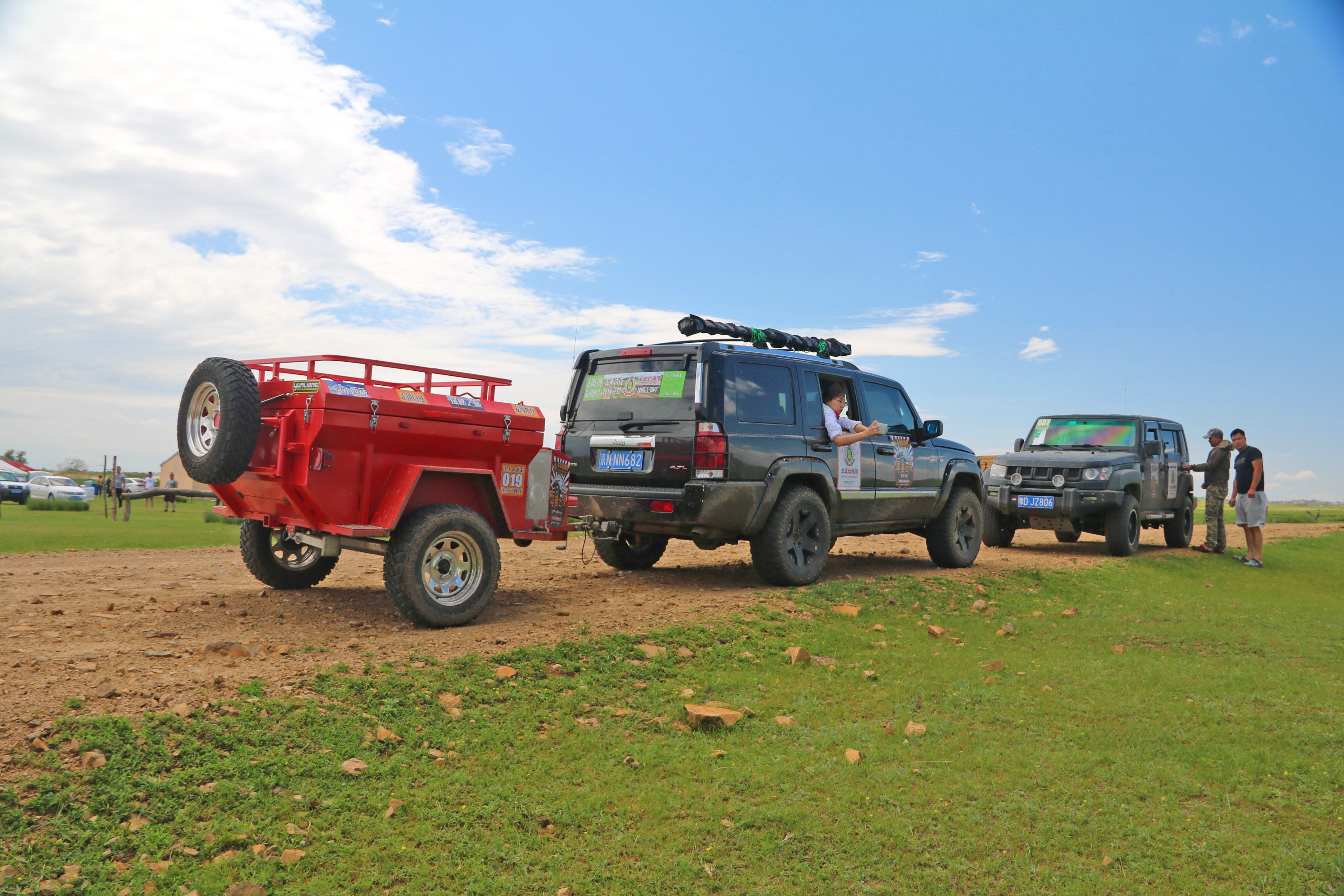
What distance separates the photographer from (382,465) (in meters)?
6.39

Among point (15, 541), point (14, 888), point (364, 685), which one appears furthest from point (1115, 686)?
point (15, 541)

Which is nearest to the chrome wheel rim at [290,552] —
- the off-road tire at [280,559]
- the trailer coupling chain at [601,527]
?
the off-road tire at [280,559]

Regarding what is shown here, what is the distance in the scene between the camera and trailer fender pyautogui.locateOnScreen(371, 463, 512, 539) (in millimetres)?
6363

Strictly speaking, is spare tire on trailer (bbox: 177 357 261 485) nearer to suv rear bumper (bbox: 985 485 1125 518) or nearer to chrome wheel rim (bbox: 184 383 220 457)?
chrome wheel rim (bbox: 184 383 220 457)

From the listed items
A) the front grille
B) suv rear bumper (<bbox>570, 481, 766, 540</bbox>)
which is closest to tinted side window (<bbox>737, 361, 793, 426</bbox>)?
suv rear bumper (<bbox>570, 481, 766, 540</bbox>)

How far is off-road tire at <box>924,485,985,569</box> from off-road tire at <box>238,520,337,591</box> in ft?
23.2

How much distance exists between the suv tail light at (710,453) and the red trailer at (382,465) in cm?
151

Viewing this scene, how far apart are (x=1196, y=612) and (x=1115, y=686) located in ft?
13.7

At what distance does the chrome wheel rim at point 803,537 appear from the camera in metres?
8.78

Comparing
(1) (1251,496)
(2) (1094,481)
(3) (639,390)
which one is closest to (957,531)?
(2) (1094,481)

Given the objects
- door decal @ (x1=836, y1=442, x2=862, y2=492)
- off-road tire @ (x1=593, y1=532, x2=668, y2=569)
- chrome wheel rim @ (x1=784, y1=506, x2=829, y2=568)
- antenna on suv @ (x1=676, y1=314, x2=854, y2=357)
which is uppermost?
antenna on suv @ (x1=676, y1=314, x2=854, y2=357)

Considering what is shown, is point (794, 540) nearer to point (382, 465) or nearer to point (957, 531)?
point (957, 531)

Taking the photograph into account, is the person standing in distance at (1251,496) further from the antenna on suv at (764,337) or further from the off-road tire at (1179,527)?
the antenna on suv at (764,337)

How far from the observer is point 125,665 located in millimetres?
5035
